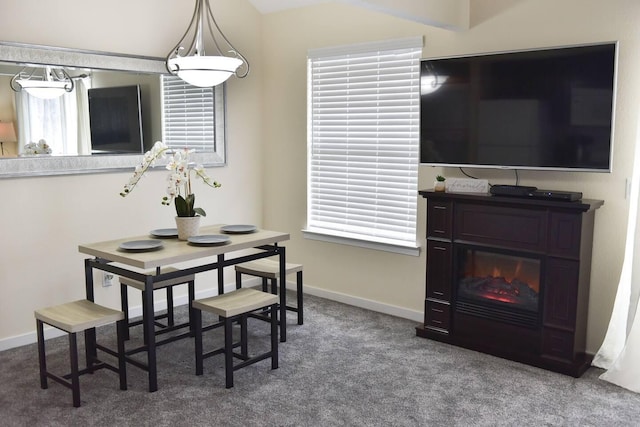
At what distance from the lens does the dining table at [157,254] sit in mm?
3303

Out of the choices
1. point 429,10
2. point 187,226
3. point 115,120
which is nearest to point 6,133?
point 115,120

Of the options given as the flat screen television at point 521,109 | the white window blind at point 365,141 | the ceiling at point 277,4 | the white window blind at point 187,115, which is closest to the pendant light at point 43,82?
the white window blind at point 187,115

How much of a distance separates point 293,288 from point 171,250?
210 cm

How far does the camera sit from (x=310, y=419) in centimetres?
304

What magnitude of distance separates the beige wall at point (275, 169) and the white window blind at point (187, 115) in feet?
0.73

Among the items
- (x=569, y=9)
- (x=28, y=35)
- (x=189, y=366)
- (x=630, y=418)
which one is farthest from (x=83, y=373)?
(x=569, y=9)

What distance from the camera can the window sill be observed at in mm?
4551

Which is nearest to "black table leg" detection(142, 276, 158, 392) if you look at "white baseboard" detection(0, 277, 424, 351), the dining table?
the dining table

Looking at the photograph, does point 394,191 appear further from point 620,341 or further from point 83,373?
point 83,373

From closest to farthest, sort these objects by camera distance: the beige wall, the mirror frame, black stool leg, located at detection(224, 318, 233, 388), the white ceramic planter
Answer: black stool leg, located at detection(224, 318, 233, 388), the beige wall, the white ceramic planter, the mirror frame

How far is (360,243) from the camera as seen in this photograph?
15.9ft

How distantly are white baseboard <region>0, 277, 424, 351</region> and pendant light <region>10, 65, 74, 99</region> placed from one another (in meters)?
1.60

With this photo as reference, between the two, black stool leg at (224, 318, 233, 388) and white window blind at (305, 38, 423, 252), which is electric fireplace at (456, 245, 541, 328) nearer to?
white window blind at (305, 38, 423, 252)

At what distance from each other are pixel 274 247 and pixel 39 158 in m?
1.66
